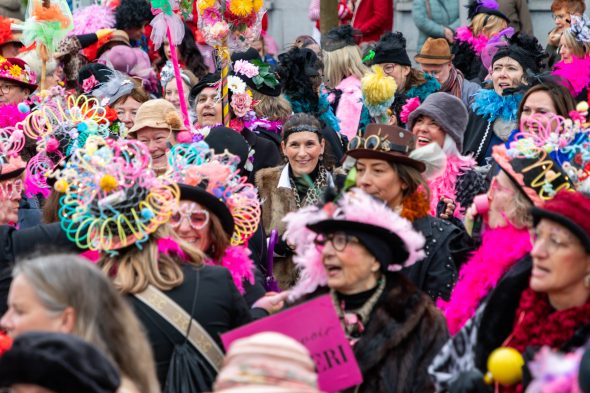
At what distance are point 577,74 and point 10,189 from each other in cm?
463

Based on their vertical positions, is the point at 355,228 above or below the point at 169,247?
above

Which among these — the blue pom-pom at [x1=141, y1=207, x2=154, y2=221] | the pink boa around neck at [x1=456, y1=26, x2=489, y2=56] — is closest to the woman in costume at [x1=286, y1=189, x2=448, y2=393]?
the blue pom-pom at [x1=141, y1=207, x2=154, y2=221]

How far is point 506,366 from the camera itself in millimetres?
4738

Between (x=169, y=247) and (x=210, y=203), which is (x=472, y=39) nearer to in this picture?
(x=210, y=203)

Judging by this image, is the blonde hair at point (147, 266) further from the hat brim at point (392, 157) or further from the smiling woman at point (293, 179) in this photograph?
the smiling woman at point (293, 179)

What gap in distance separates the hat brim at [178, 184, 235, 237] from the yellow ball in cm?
198

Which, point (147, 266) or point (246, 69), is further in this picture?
point (246, 69)

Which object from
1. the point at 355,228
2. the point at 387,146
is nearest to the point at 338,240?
the point at 355,228

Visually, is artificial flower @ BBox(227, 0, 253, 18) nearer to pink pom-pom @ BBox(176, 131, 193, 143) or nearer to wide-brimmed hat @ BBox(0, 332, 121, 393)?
pink pom-pom @ BBox(176, 131, 193, 143)

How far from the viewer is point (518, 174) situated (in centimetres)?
597

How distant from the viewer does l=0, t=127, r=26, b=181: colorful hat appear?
7.04 metres

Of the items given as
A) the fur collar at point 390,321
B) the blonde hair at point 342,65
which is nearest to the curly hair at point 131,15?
the blonde hair at point 342,65

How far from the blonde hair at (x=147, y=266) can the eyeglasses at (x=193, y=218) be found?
1.92 feet

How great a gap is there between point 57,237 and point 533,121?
2.91 meters
